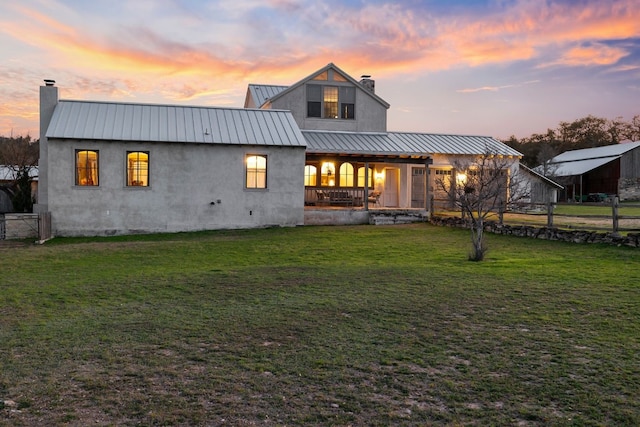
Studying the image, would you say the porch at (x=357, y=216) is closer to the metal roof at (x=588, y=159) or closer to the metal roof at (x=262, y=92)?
the metal roof at (x=262, y=92)

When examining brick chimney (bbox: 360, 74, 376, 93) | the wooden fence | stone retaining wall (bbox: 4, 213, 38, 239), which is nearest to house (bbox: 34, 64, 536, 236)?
stone retaining wall (bbox: 4, 213, 38, 239)

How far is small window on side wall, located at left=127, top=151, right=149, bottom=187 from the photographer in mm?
20516

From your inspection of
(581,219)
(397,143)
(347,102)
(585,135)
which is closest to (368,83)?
(347,102)

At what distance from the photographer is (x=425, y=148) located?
1038 inches

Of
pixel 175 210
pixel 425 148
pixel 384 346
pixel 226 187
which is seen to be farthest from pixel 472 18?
pixel 384 346

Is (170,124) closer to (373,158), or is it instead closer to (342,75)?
(373,158)

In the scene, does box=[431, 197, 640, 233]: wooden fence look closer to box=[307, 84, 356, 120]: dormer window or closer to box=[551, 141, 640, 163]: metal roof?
box=[307, 84, 356, 120]: dormer window

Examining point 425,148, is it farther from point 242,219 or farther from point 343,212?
point 242,219

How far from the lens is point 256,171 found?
21688 millimetres

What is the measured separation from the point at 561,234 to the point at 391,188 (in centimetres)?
1250

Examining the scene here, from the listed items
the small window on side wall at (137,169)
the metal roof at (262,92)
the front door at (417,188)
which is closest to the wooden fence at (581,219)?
the front door at (417,188)

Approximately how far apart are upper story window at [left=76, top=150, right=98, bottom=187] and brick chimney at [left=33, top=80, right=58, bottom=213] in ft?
5.91

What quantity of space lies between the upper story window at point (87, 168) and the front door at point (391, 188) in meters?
14.0

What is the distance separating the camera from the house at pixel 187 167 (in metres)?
20.1
